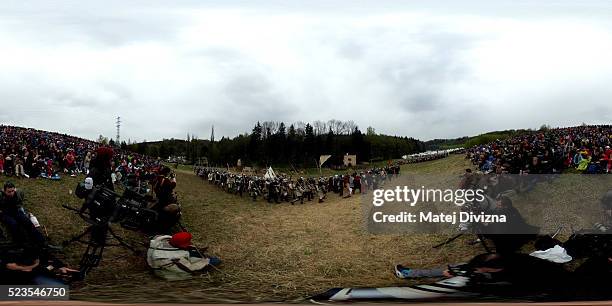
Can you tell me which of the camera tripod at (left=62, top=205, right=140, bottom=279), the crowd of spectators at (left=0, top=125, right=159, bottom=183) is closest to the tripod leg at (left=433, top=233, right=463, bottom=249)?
the camera tripod at (left=62, top=205, right=140, bottom=279)

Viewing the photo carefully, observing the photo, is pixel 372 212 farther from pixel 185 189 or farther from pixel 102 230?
pixel 102 230

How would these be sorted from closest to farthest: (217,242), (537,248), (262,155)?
(537,248) → (217,242) → (262,155)

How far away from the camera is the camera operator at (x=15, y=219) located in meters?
3.49

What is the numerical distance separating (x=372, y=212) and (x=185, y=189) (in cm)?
275

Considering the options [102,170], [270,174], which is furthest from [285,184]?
[102,170]

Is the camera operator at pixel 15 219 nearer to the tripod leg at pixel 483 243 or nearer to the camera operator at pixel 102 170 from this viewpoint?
the camera operator at pixel 102 170

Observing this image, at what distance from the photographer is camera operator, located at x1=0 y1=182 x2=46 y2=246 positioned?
11.5ft

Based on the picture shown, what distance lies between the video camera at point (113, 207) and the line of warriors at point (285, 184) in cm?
154

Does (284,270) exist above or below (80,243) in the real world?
below

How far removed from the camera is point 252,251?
175 inches

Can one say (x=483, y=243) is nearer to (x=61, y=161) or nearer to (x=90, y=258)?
(x=90, y=258)

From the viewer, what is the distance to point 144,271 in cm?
384

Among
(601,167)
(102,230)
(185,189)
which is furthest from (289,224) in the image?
(601,167)

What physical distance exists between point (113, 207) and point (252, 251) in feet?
5.37
